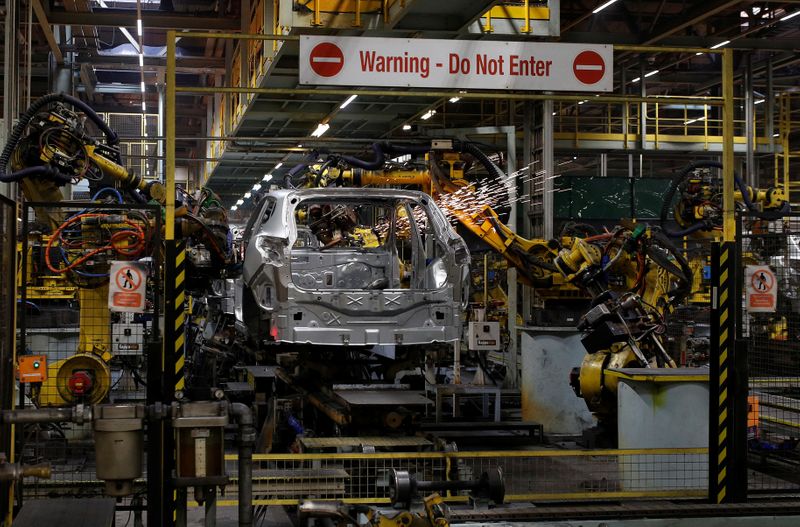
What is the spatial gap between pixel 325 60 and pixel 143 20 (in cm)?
1018

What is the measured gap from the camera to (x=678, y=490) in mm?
7062

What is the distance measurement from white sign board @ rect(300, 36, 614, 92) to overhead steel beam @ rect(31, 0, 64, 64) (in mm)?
7352

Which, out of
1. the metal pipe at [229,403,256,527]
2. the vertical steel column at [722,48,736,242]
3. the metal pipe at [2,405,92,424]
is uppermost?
the vertical steel column at [722,48,736,242]

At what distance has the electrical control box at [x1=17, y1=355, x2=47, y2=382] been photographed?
257 inches

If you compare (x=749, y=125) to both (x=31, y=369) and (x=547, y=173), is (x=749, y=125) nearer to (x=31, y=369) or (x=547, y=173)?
(x=547, y=173)

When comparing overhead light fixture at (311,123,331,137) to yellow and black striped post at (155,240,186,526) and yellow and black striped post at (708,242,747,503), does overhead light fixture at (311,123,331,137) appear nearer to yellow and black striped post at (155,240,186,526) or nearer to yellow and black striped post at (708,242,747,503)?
yellow and black striped post at (155,240,186,526)

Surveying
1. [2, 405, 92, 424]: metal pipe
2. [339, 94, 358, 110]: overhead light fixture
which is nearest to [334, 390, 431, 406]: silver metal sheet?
[2, 405, 92, 424]: metal pipe

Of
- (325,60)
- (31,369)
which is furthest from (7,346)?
(325,60)

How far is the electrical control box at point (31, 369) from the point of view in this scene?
6.53 meters

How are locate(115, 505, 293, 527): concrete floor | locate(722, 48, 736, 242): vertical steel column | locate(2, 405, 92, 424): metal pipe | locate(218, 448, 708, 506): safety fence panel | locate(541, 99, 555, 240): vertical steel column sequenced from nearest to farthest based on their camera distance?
1. locate(2, 405, 92, 424): metal pipe
2. locate(218, 448, 708, 506): safety fence panel
3. locate(722, 48, 736, 242): vertical steel column
4. locate(115, 505, 293, 527): concrete floor
5. locate(541, 99, 555, 240): vertical steel column

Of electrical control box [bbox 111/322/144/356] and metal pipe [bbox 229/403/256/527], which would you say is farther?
electrical control box [bbox 111/322/144/356]

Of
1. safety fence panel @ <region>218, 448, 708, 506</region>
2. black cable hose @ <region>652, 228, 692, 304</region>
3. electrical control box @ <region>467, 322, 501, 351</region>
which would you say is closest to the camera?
safety fence panel @ <region>218, 448, 708, 506</region>

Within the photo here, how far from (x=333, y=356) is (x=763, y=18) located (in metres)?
10.7

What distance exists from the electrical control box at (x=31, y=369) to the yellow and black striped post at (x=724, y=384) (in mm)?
4586
